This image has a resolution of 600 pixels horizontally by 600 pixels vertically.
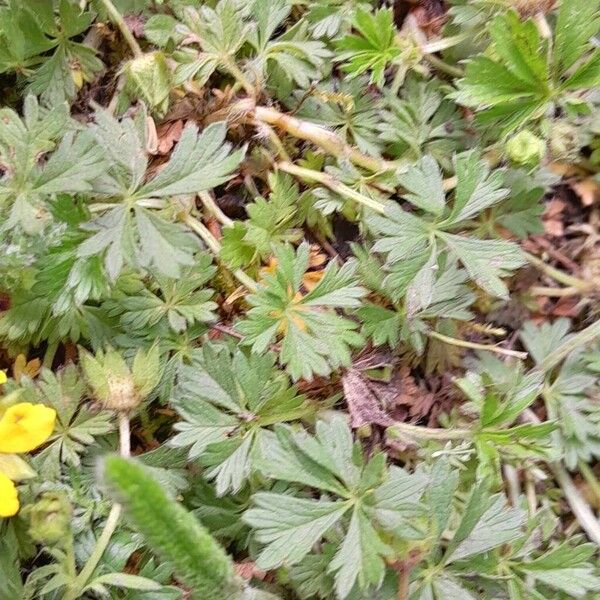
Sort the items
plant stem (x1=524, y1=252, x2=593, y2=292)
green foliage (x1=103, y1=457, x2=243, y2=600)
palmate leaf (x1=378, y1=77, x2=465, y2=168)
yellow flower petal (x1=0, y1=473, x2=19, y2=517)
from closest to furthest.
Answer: green foliage (x1=103, y1=457, x2=243, y2=600)
yellow flower petal (x1=0, y1=473, x2=19, y2=517)
palmate leaf (x1=378, y1=77, x2=465, y2=168)
plant stem (x1=524, y1=252, x2=593, y2=292)

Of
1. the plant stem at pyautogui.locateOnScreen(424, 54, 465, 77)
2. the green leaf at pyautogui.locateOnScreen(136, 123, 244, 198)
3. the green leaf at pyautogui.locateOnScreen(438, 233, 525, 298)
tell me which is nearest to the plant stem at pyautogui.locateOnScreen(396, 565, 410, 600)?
the green leaf at pyautogui.locateOnScreen(438, 233, 525, 298)

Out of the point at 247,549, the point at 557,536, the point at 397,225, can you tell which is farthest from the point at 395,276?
the point at 557,536

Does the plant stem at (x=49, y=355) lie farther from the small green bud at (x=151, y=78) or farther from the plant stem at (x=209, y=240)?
the small green bud at (x=151, y=78)

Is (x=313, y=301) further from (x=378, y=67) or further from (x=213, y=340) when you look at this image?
(x=378, y=67)

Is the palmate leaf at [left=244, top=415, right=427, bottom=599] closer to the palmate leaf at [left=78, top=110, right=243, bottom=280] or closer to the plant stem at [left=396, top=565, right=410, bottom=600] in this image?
the plant stem at [left=396, top=565, right=410, bottom=600]

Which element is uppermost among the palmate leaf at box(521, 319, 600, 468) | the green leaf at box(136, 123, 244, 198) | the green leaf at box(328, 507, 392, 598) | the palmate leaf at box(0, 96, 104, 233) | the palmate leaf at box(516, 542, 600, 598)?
the palmate leaf at box(0, 96, 104, 233)

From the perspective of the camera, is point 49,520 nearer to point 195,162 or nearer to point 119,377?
point 119,377

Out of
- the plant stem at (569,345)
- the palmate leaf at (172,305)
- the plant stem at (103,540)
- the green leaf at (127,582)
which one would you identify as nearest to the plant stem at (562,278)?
the plant stem at (569,345)
